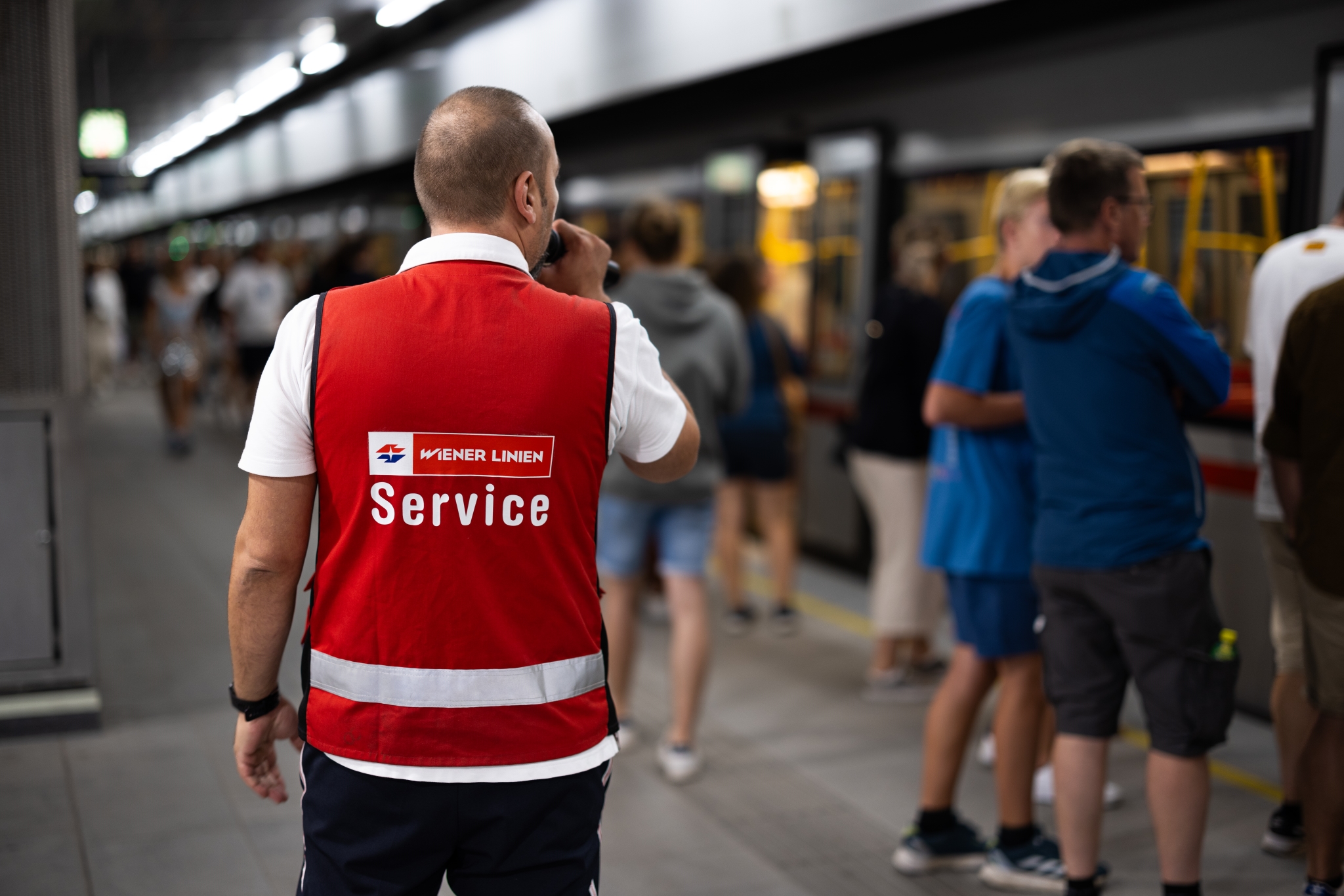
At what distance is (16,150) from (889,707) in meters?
4.00

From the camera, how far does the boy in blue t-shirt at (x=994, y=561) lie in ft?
11.3

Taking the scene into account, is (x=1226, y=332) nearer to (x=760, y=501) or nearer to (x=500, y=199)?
(x=760, y=501)

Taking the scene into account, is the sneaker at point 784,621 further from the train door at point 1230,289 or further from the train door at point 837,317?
the train door at point 1230,289

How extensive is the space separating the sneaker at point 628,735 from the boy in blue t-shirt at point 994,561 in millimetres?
1317

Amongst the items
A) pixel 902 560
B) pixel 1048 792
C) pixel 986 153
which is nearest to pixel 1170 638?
pixel 1048 792

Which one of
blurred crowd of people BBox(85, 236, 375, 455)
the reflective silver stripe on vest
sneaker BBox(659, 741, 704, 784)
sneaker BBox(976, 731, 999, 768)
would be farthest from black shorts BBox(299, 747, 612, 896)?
blurred crowd of people BBox(85, 236, 375, 455)

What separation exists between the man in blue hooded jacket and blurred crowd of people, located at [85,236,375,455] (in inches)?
218

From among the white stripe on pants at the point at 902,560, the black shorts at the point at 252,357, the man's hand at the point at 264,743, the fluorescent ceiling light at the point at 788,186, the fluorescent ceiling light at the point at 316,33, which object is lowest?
the white stripe on pants at the point at 902,560

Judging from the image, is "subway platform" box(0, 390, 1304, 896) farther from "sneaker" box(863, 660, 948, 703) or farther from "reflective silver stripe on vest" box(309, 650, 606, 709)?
"reflective silver stripe on vest" box(309, 650, 606, 709)

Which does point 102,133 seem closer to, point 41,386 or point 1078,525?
point 41,386

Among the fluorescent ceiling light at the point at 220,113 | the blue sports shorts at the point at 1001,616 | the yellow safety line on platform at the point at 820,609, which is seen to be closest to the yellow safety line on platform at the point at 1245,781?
the blue sports shorts at the point at 1001,616

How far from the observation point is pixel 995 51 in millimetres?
6398

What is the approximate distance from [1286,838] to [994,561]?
134cm

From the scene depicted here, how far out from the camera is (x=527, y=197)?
5.85 ft
